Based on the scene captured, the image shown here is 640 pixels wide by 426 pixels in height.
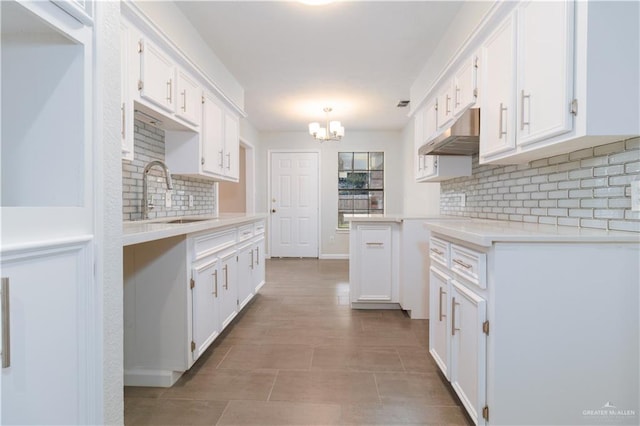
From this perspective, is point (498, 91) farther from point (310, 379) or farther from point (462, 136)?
point (310, 379)

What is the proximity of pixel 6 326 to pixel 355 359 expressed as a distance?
191cm

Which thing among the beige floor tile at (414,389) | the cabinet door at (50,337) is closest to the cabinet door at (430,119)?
the beige floor tile at (414,389)

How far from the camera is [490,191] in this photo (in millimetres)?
2547

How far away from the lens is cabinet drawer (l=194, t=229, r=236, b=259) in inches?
81.5

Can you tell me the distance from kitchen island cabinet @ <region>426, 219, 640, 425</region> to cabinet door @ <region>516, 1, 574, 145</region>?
50 cm

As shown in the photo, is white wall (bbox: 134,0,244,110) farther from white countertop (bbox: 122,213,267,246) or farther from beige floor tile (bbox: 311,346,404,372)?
beige floor tile (bbox: 311,346,404,372)

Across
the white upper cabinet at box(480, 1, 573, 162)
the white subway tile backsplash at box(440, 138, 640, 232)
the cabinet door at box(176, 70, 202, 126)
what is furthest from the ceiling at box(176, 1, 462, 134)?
the white subway tile backsplash at box(440, 138, 640, 232)

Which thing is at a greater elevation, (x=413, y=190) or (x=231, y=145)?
(x=231, y=145)

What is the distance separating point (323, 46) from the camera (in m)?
3.11

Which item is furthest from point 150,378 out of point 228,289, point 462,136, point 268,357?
point 462,136

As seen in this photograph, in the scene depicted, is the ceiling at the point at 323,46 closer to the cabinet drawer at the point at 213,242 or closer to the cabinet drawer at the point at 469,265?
the cabinet drawer at the point at 213,242

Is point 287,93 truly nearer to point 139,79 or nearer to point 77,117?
point 139,79

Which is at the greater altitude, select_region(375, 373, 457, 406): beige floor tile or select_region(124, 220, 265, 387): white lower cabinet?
select_region(124, 220, 265, 387): white lower cabinet

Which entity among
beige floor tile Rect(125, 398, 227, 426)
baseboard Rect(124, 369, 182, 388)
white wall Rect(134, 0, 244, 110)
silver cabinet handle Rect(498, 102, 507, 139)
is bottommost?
beige floor tile Rect(125, 398, 227, 426)
